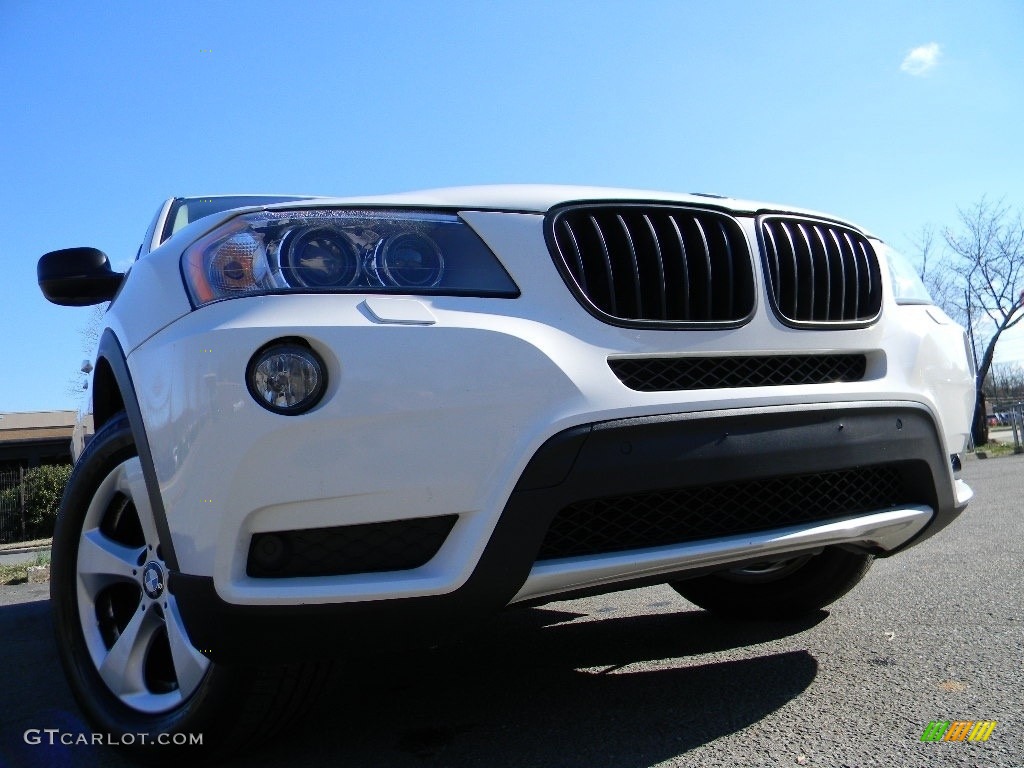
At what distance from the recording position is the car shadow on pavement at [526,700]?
205 cm

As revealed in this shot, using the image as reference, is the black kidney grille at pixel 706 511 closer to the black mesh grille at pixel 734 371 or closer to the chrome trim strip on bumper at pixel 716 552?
the chrome trim strip on bumper at pixel 716 552

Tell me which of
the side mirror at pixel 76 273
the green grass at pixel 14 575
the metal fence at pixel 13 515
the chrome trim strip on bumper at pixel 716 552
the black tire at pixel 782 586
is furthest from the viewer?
the metal fence at pixel 13 515

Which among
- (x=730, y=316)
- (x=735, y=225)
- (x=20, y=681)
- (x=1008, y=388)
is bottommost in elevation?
(x=1008, y=388)

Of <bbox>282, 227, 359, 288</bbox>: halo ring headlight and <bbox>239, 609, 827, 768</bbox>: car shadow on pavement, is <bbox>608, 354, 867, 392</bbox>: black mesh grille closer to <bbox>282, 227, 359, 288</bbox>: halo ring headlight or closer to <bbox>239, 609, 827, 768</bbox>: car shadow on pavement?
<bbox>282, 227, 359, 288</bbox>: halo ring headlight

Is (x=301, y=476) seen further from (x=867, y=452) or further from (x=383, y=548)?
(x=867, y=452)

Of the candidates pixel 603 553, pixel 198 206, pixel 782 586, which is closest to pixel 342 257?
pixel 603 553

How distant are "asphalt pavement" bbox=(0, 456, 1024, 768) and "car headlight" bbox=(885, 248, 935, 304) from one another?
3.52 ft

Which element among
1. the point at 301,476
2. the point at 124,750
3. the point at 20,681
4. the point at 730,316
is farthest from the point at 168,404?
the point at 20,681

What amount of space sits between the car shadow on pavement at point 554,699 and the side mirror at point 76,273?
159 cm

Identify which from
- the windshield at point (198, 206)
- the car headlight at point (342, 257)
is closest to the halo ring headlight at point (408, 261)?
the car headlight at point (342, 257)

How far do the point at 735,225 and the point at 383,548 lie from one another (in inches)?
48.4

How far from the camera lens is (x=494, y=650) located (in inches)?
127

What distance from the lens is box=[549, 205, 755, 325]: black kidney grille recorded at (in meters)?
2.02

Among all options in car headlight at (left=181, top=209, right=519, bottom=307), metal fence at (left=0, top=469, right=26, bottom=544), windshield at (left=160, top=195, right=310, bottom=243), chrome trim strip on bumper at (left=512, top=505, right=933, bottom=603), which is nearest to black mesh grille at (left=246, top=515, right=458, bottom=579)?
chrome trim strip on bumper at (left=512, top=505, right=933, bottom=603)
